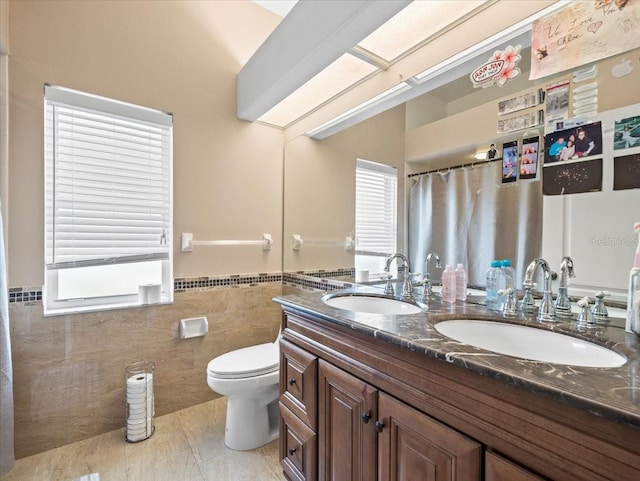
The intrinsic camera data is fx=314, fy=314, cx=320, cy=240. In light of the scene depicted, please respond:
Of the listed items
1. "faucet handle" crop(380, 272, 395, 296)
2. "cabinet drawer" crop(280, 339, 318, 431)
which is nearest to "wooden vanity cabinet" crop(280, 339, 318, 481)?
"cabinet drawer" crop(280, 339, 318, 431)

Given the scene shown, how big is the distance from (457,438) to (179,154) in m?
2.13

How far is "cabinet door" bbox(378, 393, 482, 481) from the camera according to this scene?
729mm

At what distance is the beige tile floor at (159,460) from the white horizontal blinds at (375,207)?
4.34 ft

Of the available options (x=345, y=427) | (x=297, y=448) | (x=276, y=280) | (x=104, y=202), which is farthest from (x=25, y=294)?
(x=345, y=427)

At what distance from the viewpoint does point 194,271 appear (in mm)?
2156

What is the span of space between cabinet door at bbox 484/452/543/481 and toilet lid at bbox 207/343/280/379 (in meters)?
1.24

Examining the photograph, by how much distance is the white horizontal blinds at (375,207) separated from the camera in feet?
6.29

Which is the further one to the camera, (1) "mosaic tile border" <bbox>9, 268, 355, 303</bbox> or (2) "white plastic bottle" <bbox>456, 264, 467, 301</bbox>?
(1) "mosaic tile border" <bbox>9, 268, 355, 303</bbox>

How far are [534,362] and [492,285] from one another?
0.64m

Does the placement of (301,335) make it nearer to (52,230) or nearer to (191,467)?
(191,467)

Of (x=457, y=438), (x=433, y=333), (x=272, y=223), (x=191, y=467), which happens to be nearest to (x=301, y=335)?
(x=433, y=333)

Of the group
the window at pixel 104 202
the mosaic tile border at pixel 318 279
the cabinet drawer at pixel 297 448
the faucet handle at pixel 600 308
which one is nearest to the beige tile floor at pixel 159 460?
the cabinet drawer at pixel 297 448

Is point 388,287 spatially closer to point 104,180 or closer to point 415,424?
point 415,424

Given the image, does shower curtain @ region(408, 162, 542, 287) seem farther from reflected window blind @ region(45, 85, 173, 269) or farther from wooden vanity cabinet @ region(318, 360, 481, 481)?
reflected window blind @ region(45, 85, 173, 269)
